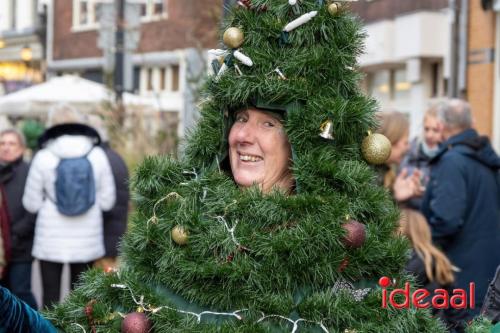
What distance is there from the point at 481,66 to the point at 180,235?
13.1 m

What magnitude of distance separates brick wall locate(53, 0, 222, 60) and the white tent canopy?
77.8 inches

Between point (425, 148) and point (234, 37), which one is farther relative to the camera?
point (425, 148)

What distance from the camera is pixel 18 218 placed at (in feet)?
23.4

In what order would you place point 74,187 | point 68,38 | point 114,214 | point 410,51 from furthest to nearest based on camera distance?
point 68,38, point 410,51, point 114,214, point 74,187

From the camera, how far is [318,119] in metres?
2.91

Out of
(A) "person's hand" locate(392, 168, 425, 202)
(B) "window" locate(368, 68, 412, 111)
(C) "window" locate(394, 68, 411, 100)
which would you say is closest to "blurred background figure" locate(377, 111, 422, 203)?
(A) "person's hand" locate(392, 168, 425, 202)

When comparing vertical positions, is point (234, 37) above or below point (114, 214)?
above

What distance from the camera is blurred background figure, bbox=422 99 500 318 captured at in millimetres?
5578

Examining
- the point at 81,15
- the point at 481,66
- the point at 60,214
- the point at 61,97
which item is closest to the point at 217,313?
the point at 60,214

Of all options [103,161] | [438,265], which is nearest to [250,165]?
[438,265]

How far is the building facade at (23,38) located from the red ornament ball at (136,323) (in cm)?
3598

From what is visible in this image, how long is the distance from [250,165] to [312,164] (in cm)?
23

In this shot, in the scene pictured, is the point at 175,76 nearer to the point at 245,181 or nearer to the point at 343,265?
the point at 245,181

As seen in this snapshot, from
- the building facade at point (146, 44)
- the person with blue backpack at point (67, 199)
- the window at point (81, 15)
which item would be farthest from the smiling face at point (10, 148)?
the window at point (81, 15)
